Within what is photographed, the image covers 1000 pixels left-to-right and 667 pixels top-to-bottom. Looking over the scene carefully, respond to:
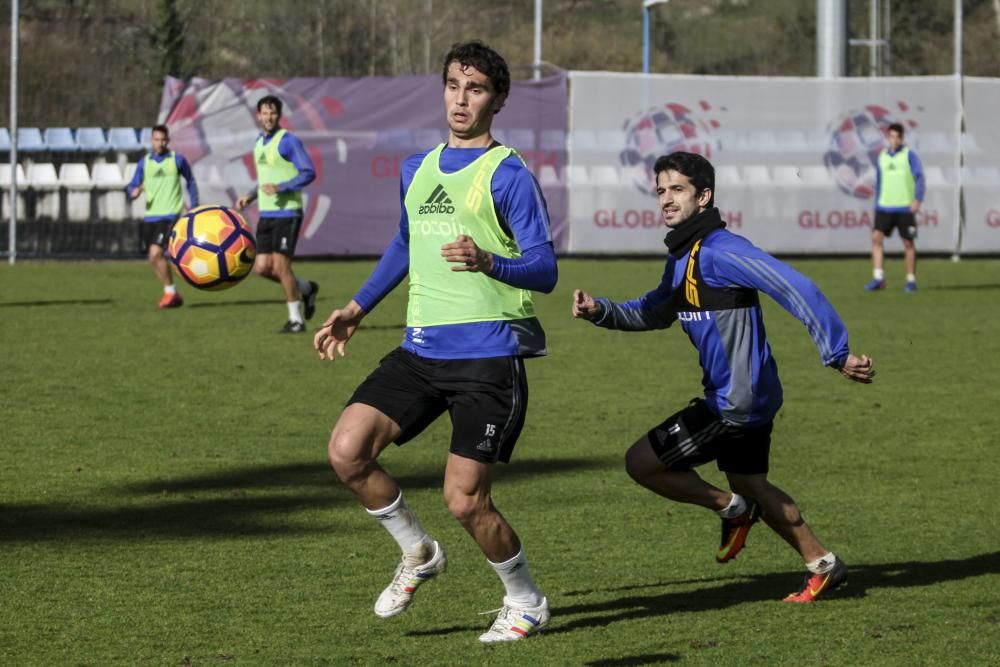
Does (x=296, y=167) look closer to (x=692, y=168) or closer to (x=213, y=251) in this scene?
(x=213, y=251)

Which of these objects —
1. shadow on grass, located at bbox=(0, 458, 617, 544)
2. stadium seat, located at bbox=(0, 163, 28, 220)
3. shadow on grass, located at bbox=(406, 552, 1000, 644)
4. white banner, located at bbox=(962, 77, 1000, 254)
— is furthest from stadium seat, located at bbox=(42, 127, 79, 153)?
shadow on grass, located at bbox=(406, 552, 1000, 644)

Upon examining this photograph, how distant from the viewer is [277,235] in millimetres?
16516

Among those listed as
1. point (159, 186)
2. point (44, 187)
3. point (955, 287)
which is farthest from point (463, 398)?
point (44, 187)

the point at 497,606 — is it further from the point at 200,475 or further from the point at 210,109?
the point at 210,109

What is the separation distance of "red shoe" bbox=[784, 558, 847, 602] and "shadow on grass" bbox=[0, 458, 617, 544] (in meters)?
2.32

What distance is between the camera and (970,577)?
275 inches

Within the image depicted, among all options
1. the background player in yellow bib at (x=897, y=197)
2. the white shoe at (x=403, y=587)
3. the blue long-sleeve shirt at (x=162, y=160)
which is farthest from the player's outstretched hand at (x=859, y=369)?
the background player in yellow bib at (x=897, y=197)

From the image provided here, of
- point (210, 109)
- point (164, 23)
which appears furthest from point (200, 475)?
point (164, 23)

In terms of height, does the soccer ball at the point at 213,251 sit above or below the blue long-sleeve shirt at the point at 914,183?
below

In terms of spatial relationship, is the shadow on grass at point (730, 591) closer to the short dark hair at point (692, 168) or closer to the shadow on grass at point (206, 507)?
the short dark hair at point (692, 168)

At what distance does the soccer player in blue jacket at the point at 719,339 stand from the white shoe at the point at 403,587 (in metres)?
1.02

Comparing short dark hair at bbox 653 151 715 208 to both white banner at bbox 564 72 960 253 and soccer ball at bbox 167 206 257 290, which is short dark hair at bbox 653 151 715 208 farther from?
white banner at bbox 564 72 960 253

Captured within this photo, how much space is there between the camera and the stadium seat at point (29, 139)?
28230mm

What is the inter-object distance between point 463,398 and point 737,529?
57.0 inches
